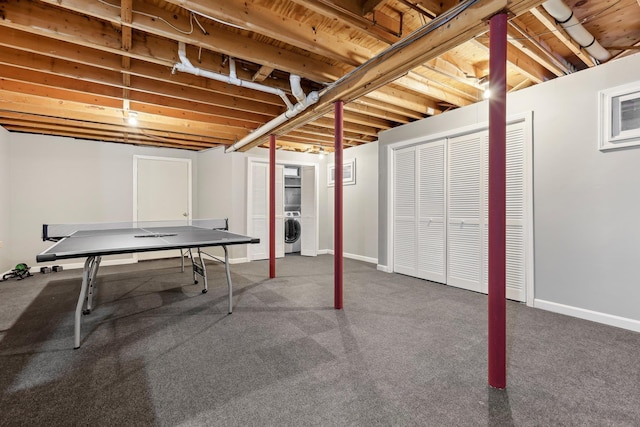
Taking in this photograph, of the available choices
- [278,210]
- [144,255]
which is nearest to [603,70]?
[278,210]

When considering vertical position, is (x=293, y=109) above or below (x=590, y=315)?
above

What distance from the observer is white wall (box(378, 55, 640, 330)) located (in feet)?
8.40

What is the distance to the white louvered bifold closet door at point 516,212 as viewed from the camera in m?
3.22

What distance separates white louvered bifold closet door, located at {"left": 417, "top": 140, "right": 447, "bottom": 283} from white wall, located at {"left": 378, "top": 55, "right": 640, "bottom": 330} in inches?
42.6

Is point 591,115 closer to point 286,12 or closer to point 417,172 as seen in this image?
point 417,172

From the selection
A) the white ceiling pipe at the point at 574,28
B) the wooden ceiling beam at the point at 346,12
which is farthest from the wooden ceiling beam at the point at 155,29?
the white ceiling pipe at the point at 574,28

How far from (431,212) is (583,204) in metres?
1.67

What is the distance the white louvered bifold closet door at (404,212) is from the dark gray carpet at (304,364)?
3.89 ft

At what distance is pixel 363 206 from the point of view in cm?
588

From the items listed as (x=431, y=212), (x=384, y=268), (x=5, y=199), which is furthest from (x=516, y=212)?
(x=5, y=199)

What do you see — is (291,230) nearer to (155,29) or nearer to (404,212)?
(404,212)

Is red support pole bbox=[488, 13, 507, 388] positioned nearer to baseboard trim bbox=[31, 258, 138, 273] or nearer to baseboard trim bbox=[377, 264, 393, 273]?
baseboard trim bbox=[377, 264, 393, 273]

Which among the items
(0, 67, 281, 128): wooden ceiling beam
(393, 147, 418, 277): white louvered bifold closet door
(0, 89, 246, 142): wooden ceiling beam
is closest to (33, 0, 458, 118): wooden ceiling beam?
(0, 67, 281, 128): wooden ceiling beam

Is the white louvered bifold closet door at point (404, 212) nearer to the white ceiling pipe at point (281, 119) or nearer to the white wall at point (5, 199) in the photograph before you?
the white ceiling pipe at point (281, 119)
